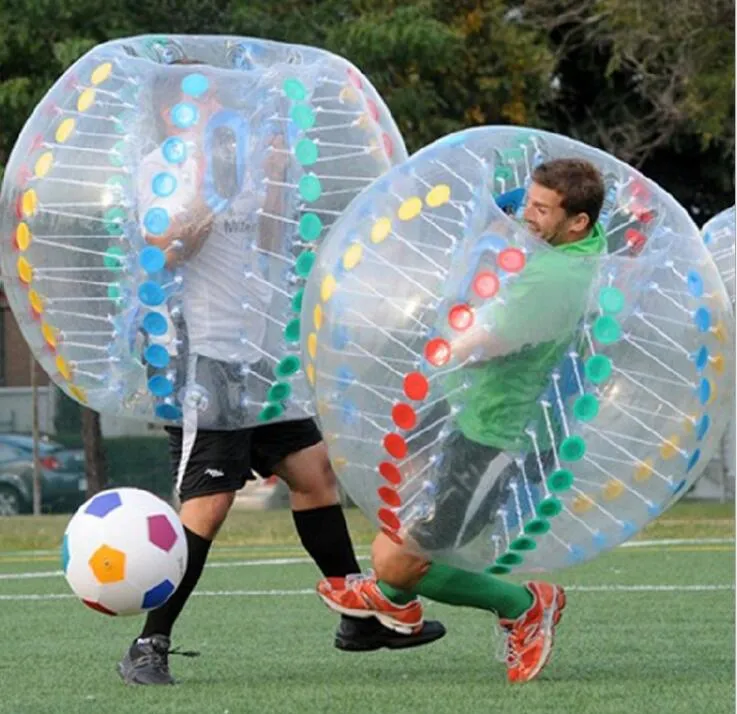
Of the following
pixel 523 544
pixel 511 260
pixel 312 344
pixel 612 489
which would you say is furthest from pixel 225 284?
pixel 612 489

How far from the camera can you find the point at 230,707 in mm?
6270

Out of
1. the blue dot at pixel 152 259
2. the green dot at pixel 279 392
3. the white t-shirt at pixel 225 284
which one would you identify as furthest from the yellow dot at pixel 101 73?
the green dot at pixel 279 392

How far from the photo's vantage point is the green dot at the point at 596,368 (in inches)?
241

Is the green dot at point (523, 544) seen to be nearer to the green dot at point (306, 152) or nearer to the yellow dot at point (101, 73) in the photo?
the green dot at point (306, 152)

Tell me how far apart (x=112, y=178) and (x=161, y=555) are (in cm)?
116

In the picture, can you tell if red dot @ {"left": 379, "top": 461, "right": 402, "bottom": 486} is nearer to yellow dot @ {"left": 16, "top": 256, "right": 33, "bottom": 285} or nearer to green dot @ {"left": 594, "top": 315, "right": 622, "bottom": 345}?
green dot @ {"left": 594, "top": 315, "right": 622, "bottom": 345}

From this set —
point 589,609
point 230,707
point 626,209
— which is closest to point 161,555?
point 230,707

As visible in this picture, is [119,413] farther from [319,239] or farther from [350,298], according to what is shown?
[350,298]

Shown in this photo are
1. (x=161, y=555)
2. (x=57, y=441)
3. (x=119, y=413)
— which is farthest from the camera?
(x=57, y=441)

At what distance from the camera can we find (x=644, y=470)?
20.5 feet

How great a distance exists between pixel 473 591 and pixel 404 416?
96 centimetres

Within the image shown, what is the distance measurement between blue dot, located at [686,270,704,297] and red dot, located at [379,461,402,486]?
95cm

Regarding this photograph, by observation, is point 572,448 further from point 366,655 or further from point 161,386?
point 366,655

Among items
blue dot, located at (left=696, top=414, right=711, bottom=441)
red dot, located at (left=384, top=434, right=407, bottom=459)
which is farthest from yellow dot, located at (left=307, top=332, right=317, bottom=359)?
blue dot, located at (left=696, top=414, right=711, bottom=441)
